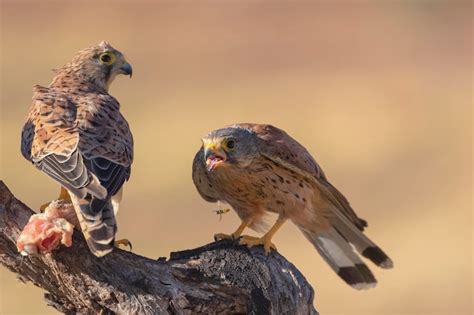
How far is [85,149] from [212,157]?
93 cm

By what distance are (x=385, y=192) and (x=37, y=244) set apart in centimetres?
1214

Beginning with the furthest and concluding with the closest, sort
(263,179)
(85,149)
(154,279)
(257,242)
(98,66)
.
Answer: (98,66) → (263,179) → (257,242) → (85,149) → (154,279)

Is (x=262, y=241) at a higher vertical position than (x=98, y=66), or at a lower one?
lower

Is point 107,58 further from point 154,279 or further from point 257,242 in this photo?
point 154,279

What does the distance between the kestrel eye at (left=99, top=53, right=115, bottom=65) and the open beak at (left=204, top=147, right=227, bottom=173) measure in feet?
3.52

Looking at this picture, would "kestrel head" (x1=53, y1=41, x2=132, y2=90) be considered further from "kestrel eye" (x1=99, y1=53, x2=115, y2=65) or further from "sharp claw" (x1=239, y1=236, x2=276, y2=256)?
"sharp claw" (x1=239, y1=236, x2=276, y2=256)

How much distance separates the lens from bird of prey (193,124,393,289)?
20.1 feet

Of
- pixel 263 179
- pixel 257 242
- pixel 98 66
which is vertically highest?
pixel 98 66

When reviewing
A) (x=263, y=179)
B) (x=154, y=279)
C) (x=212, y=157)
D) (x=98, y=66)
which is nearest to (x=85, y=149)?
(x=154, y=279)

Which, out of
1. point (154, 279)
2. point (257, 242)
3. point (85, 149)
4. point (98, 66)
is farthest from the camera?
point (98, 66)

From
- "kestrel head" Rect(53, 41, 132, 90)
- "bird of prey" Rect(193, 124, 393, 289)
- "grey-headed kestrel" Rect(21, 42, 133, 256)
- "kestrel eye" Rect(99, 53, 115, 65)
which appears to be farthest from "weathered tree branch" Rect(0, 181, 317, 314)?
"kestrel eye" Rect(99, 53, 115, 65)

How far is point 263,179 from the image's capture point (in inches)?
246

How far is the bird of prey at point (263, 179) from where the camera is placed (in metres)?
6.14

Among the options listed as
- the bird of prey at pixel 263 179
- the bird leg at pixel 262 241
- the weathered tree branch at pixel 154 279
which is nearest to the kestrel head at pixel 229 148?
the bird of prey at pixel 263 179
